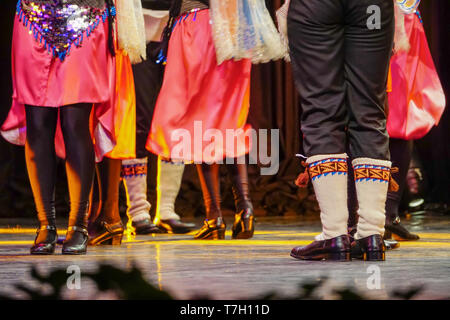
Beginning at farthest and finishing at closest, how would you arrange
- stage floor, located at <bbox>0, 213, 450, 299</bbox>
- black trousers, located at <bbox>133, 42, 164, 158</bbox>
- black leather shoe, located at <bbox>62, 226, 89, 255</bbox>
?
black trousers, located at <bbox>133, 42, 164, 158</bbox> → black leather shoe, located at <bbox>62, 226, 89, 255</bbox> → stage floor, located at <bbox>0, 213, 450, 299</bbox>

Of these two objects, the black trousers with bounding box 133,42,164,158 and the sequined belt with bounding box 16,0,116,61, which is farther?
the black trousers with bounding box 133,42,164,158

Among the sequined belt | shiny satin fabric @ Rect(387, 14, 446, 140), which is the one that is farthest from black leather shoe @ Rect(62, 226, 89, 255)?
shiny satin fabric @ Rect(387, 14, 446, 140)

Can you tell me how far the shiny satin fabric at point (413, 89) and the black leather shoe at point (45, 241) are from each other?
1.35m

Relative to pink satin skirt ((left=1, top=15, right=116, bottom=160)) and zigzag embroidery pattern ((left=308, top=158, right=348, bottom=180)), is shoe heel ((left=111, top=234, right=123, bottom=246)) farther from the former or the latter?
zigzag embroidery pattern ((left=308, top=158, right=348, bottom=180))

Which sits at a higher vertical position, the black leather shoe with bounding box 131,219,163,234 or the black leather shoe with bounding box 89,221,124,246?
the black leather shoe with bounding box 89,221,124,246

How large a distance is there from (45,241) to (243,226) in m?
0.90

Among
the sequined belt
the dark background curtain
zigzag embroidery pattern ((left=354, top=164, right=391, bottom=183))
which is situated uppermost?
the sequined belt

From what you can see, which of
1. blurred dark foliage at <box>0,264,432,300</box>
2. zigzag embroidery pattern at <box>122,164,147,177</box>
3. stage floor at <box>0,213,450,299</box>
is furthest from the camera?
zigzag embroidery pattern at <box>122,164,147,177</box>

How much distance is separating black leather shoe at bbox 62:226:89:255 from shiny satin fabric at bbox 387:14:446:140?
49.3 inches

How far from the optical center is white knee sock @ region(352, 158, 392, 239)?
2.28 meters

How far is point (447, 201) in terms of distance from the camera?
4773 millimetres

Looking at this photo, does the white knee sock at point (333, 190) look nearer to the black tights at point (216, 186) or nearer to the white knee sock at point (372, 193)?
the white knee sock at point (372, 193)

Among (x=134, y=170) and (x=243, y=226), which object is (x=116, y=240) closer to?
(x=243, y=226)
